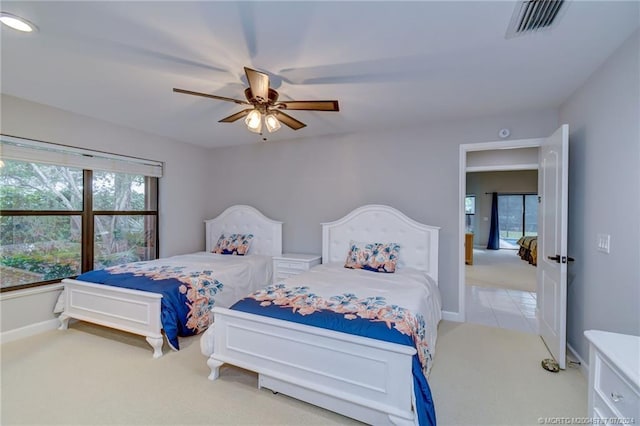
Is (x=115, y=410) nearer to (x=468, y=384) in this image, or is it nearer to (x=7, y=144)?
(x=468, y=384)

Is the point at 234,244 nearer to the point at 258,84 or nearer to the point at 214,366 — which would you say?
the point at 214,366

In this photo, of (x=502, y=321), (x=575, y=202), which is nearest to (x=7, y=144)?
(x=575, y=202)

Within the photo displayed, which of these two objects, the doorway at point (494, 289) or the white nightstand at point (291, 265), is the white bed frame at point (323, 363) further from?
the doorway at point (494, 289)

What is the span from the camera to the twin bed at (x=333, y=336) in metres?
1.64

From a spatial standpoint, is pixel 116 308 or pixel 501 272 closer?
pixel 116 308

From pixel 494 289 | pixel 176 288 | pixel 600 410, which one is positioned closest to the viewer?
pixel 600 410

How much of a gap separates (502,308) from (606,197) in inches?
92.7

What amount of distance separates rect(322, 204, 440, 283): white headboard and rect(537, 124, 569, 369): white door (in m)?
1.03

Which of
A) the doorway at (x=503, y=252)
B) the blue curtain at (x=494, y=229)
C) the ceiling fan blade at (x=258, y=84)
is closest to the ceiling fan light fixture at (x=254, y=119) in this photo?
the ceiling fan blade at (x=258, y=84)

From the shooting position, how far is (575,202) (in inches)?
100.0

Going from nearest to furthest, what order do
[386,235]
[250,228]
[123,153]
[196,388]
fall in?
[196,388]
[386,235]
[123,153]
[250,228]

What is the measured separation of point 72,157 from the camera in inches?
129

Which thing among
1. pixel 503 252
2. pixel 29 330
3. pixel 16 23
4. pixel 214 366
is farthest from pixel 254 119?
pixel 503 252

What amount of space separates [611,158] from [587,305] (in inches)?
46.4
